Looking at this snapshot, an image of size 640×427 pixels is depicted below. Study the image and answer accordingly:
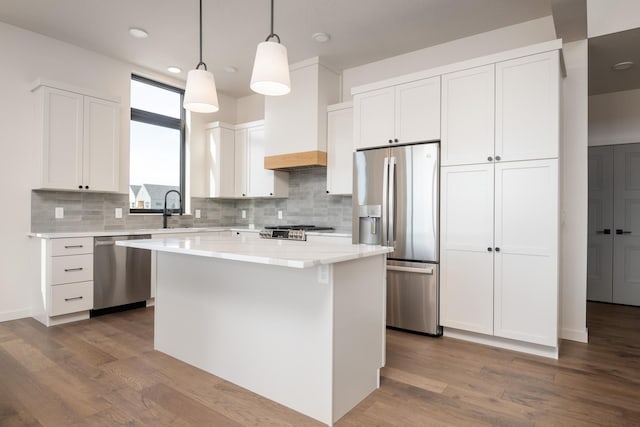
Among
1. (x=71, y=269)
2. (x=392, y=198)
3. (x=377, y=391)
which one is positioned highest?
(x=392, y=198)

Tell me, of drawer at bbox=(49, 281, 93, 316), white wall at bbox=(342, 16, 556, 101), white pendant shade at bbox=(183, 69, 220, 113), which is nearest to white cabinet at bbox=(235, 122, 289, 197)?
white wall at bbox=(342, 16, 556, 101)

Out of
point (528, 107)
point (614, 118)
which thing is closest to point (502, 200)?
point (528, 107)

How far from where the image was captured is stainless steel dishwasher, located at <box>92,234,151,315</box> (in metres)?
3.80

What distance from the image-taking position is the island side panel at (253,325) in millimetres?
1960

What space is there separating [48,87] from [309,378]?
3789mm

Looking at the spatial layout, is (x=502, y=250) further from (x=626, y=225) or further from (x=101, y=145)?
(x=101, y=145)

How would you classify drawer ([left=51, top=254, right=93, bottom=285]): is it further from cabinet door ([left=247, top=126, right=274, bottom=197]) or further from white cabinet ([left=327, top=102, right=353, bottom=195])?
white cabinet ([left=327, top=102, right=353, bottom=195])

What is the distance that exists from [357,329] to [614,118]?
4706 millimetres

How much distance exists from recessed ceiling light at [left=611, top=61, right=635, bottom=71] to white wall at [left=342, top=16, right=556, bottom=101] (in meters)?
0.91

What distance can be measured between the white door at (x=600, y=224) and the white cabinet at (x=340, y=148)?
3.31 metres

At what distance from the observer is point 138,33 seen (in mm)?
3740

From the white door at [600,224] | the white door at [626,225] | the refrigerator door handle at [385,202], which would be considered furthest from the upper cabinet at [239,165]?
the white door at [626,225]

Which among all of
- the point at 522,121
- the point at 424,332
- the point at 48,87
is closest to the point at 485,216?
the point at 522,121

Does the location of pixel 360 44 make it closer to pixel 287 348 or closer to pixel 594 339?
pixel 287 348
